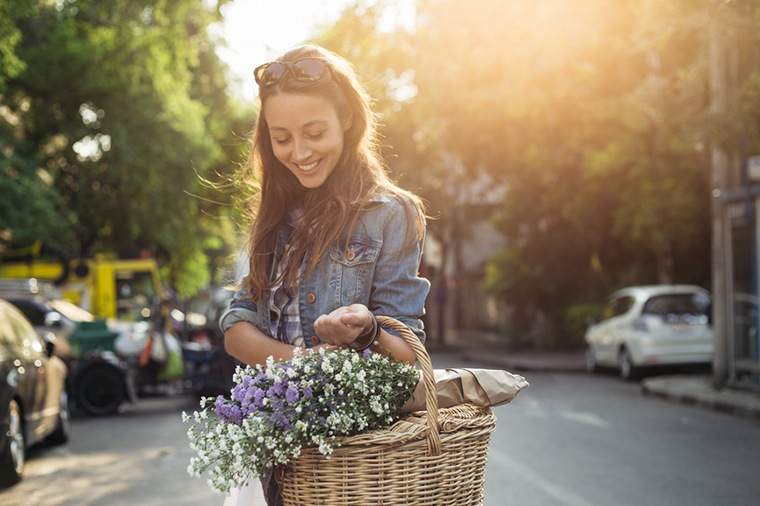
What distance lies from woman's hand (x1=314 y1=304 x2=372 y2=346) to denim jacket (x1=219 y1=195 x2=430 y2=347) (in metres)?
0.23

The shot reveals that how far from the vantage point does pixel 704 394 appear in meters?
15.1

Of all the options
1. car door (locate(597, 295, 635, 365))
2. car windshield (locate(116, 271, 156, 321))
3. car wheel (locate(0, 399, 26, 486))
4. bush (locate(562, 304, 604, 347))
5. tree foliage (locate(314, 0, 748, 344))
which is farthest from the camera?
bush (locate(562, 304, 604, 347))

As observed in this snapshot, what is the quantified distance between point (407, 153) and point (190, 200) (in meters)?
6.65

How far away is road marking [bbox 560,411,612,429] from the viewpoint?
12.6 meters

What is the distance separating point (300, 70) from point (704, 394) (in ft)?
44.2

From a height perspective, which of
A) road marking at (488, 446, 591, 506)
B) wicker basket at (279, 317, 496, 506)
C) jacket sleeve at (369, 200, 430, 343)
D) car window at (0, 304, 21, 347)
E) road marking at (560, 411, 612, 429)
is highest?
jacket sleeve at (369, 200, 430, 343)

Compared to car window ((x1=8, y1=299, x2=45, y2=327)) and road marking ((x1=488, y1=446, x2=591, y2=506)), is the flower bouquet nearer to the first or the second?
road marking ((x1=488, y1=446, x2=591, y2=506))

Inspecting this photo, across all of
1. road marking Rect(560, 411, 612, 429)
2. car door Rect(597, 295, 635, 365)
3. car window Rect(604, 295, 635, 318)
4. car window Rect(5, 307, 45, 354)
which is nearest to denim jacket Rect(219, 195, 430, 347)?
car window Rect(5, 307, 45, 354)

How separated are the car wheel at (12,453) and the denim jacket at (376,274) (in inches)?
274

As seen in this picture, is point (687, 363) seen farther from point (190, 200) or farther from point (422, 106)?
point (190, 200)

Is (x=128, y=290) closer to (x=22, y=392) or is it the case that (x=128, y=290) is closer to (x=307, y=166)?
(x=22, y=392)

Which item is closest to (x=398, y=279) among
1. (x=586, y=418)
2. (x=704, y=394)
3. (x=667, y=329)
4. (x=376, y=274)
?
(x=376, y=274)

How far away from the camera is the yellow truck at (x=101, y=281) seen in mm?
25750

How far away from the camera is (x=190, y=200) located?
30.9m
